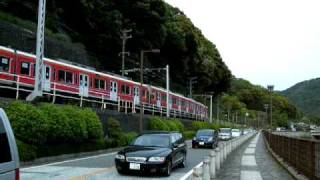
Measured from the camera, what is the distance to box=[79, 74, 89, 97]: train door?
34838 millimetres

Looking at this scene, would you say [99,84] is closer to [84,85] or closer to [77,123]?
[84,85]

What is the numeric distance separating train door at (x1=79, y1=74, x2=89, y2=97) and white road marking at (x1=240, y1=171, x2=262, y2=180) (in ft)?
60.6

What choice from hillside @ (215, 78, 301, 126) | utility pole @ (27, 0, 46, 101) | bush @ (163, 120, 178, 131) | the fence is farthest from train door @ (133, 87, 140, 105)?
hillside @ (215, 78, 301, 126)

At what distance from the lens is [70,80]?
3328 cm

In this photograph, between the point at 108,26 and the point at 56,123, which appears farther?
the point at 108,26

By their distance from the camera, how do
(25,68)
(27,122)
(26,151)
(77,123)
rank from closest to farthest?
(26,151), (27,122), (77,123), (25,68)

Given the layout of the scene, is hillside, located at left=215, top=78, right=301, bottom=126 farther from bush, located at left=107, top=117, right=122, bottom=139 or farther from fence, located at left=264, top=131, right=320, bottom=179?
fence, located at left=264, top=131, right=320, bottom=179

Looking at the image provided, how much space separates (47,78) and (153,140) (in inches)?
566

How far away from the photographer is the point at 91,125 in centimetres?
2780

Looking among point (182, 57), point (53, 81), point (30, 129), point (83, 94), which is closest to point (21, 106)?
point (30, 129)

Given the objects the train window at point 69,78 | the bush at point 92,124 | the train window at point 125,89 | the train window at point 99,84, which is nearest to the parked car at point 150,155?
the bush at point 92,124

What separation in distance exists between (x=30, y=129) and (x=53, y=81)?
10185 mm

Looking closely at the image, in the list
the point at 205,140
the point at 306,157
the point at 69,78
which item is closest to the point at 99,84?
the point at 69,78

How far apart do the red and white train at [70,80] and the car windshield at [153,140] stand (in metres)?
11.2
